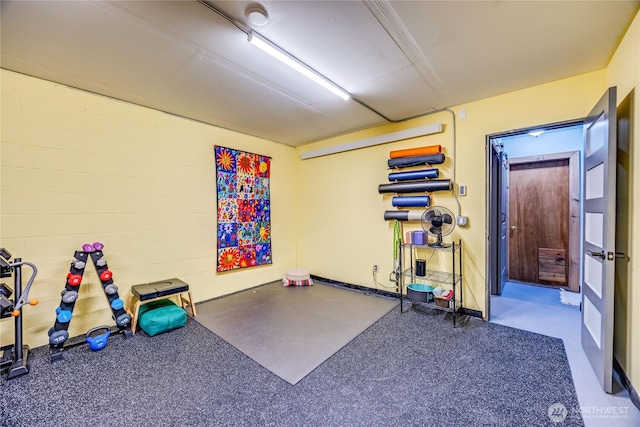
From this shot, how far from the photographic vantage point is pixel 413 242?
134 inches

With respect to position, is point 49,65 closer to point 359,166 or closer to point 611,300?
point 359,166

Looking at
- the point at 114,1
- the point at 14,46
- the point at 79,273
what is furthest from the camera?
the point at 79,273

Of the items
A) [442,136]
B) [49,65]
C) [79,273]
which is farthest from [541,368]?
[49,65]

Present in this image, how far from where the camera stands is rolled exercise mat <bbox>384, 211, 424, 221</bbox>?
11.5 ft

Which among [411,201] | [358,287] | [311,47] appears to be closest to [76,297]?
[311,47]

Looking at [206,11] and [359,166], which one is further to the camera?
[359,166]

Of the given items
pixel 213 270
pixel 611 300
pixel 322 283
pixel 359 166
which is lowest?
pixel 322 283

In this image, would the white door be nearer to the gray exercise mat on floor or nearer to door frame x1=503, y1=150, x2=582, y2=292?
the gray exercise mat on floor

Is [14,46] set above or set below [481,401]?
above

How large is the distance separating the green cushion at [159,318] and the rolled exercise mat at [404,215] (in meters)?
2.96

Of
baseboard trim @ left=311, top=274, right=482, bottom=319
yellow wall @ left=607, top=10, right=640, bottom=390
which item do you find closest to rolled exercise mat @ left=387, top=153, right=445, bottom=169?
yellow wall @ left=607, top=10, right=640, bottom=390

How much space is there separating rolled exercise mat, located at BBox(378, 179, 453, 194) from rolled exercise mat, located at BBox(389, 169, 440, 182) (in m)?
0.07

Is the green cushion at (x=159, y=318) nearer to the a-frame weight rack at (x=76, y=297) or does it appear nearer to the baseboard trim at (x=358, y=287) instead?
the a-frame weight rack at (x=76, y=297)

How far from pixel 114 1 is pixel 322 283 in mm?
4319
